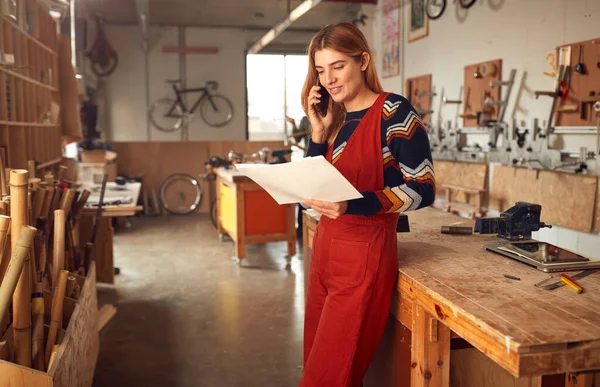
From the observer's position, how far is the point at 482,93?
219 inches

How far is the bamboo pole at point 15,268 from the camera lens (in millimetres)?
1623

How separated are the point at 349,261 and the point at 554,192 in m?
3.31

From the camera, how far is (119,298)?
4441mm

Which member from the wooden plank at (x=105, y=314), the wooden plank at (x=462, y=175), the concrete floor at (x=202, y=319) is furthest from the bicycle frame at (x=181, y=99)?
the wooden plank at (x=105, y=314)

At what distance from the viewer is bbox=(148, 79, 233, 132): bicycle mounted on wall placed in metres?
10.9

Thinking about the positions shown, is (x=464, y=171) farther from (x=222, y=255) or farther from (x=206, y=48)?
(x=206, y=48)

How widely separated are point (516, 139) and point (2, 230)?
4.36 m

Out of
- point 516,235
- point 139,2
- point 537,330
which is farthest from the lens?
point 139,2

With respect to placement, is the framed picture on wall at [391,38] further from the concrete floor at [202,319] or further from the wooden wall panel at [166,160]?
the concrete floor at [202,319]

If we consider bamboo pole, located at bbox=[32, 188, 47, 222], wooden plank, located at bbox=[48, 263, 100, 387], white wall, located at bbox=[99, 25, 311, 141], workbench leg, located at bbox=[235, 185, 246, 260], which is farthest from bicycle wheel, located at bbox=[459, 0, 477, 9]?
white wall, located at bbox=[99, 25, 311, 141]

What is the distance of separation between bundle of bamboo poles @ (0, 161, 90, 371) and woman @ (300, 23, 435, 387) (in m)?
0.93

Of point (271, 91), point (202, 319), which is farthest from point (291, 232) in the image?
point (271, 91)

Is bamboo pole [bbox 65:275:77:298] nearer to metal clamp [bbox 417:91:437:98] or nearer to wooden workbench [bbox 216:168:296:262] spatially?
wooden workbench [bbox 216:168:296:262]

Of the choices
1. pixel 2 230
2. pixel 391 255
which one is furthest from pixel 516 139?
pixel 2 230
